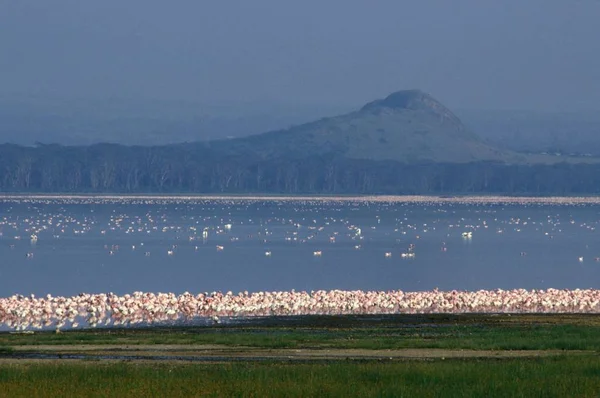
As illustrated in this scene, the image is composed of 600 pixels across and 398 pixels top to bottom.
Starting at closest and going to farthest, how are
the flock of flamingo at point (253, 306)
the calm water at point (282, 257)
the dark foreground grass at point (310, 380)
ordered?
the dark foreground grass at point (310, 380) < the flock of flamingo at point (253, 306) < the calm water at point (282, 257)

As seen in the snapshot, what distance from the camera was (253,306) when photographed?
155 feet

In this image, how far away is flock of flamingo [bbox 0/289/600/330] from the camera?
4422 centimetres

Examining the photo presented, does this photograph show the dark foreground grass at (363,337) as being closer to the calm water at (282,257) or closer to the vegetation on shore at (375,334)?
the vegetation on shore at (375,334)

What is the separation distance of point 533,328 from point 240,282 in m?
32.6

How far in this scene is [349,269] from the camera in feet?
260

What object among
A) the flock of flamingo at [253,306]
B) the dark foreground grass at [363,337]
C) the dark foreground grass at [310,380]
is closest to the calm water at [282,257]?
the flock of flamingo at [253,306]

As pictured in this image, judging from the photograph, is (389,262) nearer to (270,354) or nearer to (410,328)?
(410,328)

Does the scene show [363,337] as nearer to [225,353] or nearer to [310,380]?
[225,353]

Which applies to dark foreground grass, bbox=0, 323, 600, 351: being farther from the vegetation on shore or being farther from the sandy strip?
the sandy strip

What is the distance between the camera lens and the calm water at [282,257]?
68.7 metres

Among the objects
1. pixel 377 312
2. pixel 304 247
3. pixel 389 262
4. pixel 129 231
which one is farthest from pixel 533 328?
pixel 129 231

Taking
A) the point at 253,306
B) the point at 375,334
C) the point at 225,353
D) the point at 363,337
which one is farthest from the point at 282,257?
the point at 225,353

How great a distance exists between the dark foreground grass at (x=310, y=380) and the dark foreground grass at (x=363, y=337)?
5.10m

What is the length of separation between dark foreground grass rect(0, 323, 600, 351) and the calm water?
83.1 feet
